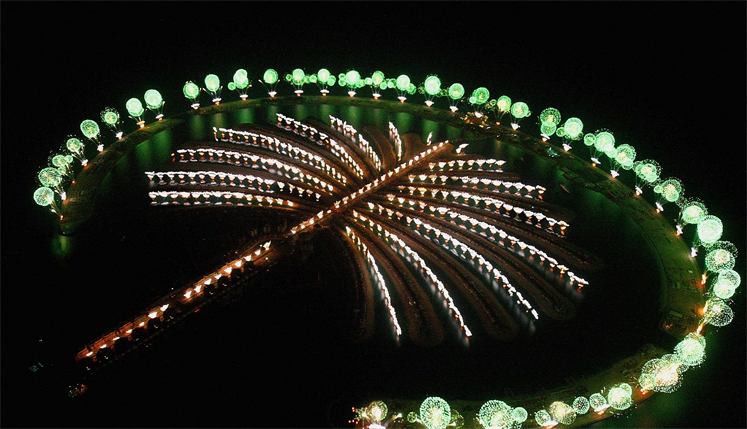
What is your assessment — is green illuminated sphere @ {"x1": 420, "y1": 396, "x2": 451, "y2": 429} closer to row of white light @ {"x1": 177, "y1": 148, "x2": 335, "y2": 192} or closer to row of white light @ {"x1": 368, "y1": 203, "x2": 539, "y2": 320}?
row of white light @ {"x1": 368, "y1": 203, "x2": 539, "y2": 320}

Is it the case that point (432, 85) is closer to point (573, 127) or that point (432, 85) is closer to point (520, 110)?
point (520, 110)

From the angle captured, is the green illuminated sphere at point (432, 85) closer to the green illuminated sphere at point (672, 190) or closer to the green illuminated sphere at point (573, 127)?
the green illuminated sphere at point (573, 127)

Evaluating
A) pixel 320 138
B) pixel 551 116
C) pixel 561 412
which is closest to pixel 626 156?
pixel 551 116

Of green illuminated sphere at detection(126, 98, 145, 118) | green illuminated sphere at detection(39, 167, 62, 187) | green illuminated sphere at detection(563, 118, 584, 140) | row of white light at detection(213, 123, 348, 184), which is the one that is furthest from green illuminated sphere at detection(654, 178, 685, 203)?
green illuminated sphere at detection(39, 167, 62, 187)

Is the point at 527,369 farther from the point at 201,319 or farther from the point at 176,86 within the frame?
the point at 176,86

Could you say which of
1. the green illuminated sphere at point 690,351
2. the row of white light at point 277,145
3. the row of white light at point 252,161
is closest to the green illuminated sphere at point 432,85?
the row of white light at point 277,145
